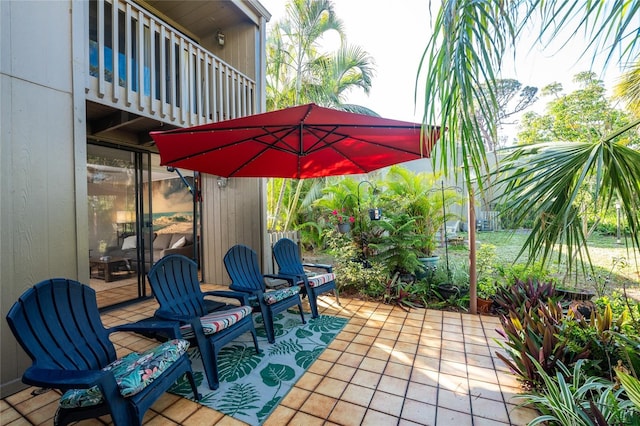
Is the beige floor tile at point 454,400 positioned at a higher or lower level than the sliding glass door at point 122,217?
lower

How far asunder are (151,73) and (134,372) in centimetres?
324

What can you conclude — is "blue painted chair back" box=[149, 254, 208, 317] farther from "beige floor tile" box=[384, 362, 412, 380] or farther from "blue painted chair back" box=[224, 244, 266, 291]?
"beige floor tile" box=[384, 362, 412, 380]

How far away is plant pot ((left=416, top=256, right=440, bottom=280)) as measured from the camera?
476cm

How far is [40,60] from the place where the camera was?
242 centimetres

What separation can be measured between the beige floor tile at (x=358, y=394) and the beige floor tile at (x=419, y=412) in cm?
27

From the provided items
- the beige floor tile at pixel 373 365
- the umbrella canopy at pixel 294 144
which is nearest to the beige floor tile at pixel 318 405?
the beige floor tile at pixel 373 365

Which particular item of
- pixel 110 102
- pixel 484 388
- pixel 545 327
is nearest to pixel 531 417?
pixel 484 388

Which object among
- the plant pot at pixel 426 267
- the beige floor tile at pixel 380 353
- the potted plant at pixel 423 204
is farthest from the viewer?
the potted plant at pixel 423 204

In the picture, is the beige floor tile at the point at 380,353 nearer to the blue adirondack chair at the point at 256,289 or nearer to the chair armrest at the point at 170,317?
the blue adirondack chair at the point at 256,289

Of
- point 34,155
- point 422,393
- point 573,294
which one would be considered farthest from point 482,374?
point 34,155

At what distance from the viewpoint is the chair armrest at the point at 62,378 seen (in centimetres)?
144

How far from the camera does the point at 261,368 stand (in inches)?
101

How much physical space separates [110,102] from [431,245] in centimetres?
521

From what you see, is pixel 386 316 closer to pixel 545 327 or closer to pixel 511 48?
pixel 545 327
